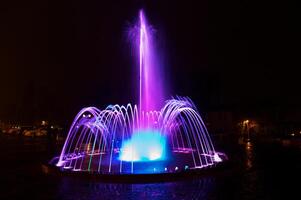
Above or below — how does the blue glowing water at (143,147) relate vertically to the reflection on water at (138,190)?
above

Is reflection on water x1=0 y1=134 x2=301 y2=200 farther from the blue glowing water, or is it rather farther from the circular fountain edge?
the blue glowing water

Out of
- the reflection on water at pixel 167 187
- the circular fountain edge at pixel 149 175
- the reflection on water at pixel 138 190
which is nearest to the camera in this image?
the reflection on water at pixel 138 190

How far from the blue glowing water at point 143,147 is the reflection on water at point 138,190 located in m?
7.13

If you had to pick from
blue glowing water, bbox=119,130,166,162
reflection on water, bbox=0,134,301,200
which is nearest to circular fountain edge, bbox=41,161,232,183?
reflection on water, bbox=0,134,301,200

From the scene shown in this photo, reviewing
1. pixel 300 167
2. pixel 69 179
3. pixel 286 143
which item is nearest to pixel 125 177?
pixel 69 179

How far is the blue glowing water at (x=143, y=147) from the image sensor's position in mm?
23969

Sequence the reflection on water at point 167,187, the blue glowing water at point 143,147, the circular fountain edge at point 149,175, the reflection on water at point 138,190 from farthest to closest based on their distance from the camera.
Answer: the blue glowing water at point 143,147 → the circular fountain edge at point 149,175 → the reflection on water at point 167,187 → the reflection on water at point 138,190

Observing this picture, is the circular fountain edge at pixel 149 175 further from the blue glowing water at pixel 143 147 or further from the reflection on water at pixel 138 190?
the blue glowing water at pixel 143 147

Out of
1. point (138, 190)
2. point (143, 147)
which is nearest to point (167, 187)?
point (138, 190)

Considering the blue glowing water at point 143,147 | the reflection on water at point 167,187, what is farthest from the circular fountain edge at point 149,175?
the blue glowing water at point 143,147

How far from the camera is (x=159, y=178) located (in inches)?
658

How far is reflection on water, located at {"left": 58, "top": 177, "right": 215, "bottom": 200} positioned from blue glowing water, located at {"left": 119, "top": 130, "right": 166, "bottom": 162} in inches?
281

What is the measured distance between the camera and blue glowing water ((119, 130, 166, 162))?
2397 centimetres

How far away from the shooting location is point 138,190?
596 inches
